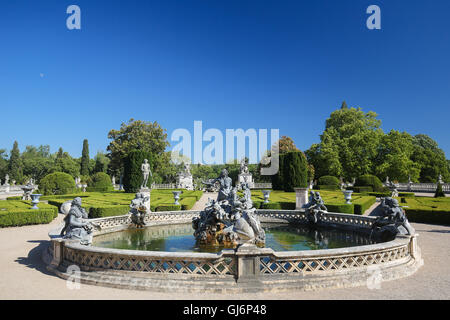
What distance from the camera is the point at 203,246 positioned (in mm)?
11594

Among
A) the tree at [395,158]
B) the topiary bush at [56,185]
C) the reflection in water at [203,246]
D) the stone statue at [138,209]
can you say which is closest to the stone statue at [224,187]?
the reflection in water at [203,246]

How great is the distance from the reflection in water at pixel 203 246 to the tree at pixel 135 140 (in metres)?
38.4

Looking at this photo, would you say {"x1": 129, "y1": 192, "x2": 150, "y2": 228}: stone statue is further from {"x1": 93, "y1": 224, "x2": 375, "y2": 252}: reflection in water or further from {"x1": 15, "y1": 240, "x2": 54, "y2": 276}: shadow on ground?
{"x1": 15, "y1": 240, "x2": 54, "y2": 276}: shadow on ground

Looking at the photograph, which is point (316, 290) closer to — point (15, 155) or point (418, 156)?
point (418, 156)

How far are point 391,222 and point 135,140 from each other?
160ft

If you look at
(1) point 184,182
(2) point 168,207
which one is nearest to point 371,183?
(1) point 184,182

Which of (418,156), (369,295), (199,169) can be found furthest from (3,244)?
(199,169)

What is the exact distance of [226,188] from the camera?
43.7 feet

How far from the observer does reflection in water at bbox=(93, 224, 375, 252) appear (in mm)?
11539

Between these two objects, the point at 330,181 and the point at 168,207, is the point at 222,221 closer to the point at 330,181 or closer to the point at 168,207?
the point at 168,207

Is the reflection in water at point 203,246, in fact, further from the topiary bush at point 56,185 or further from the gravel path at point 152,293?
the topiary bush at point 56,185

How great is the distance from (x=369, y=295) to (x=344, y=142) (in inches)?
1831

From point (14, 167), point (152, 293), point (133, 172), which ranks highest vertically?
point (14, 167)

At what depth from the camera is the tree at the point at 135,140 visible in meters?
52.5
